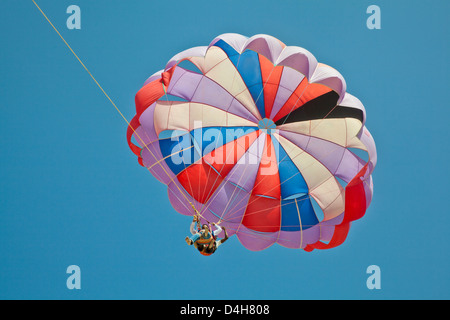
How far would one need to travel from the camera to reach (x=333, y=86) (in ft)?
43.8

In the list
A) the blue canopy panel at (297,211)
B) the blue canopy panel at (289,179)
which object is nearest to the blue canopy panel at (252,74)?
the blue canopy panel at (289,179)

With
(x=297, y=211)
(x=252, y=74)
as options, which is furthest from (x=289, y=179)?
(x=252, y=74)

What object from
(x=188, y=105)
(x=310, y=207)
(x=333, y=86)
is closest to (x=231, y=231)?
(x=310, y=207)

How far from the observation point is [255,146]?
14.4m

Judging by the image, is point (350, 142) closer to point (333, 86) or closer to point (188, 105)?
point (333, 86)

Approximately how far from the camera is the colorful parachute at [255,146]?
1416cm

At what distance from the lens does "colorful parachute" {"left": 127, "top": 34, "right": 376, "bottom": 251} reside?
558 inches

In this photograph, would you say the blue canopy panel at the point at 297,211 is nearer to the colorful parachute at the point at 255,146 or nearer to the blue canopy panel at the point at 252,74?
the colorful parachute at the point at 255,146

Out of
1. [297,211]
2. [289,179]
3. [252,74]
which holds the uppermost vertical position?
[252,74]

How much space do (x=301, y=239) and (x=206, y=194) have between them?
2142 millimetres

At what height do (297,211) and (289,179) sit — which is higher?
(289,179)

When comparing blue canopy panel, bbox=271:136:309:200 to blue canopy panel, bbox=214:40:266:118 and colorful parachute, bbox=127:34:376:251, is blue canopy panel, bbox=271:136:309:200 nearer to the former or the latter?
colorful parachute, bbox=127:34:376:251

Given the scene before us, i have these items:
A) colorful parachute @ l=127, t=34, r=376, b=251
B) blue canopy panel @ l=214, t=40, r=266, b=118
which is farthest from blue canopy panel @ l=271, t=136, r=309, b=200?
blue canopy panel @ l=214, t=40, r=266, b=118

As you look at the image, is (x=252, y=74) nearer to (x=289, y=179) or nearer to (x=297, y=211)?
(x=289, y=179)
